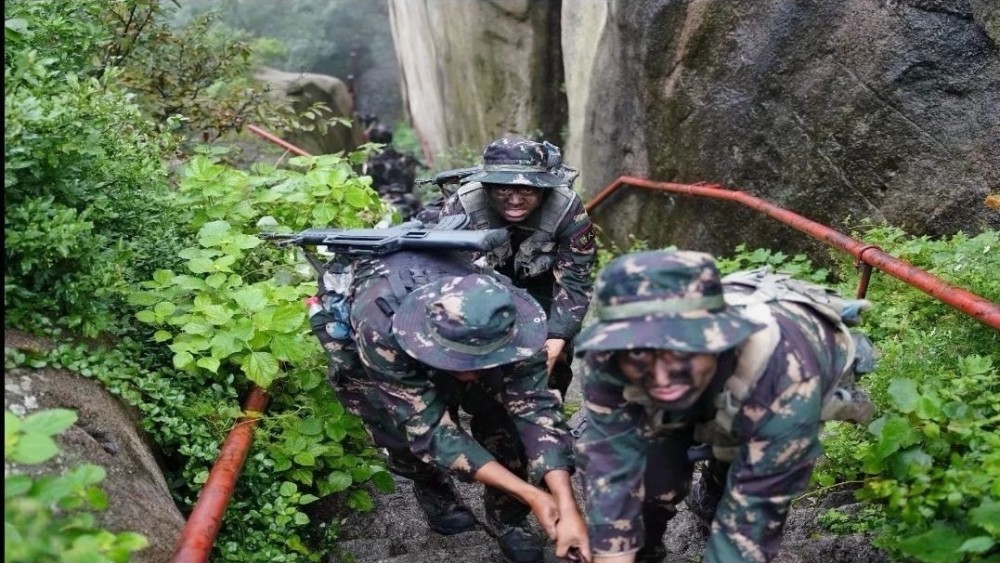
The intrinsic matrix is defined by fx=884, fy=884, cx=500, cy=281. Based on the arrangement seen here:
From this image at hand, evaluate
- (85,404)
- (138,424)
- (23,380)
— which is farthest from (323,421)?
(23,380)

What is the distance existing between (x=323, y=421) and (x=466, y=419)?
1.13 m

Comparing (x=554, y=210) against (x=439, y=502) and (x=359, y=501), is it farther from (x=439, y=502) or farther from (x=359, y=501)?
(x=359, y=501)

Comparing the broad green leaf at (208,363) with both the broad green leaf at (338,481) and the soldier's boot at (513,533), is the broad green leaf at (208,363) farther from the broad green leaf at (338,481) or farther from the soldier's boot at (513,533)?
the soldier's boot at (513,533)

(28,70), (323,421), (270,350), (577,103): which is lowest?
(577,103)

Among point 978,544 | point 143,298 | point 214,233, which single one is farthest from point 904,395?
point 214,233

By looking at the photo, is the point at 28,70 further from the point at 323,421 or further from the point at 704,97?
the point at 704,97

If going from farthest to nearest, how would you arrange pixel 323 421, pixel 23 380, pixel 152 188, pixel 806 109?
pixel 806 109
pixel 152 188
pixel 323 421
pixel 23 380

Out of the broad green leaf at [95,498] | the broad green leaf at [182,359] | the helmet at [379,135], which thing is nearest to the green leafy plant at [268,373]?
the broad green leaf at [182,359]

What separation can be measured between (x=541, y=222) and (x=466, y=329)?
1.65 metres

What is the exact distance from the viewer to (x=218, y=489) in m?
2.83

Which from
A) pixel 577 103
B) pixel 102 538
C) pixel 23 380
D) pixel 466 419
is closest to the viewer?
pixel 102 538

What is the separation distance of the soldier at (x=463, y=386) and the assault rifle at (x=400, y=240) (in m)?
0.05

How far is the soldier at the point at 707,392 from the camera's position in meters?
2.10

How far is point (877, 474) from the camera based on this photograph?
290 centimetres
